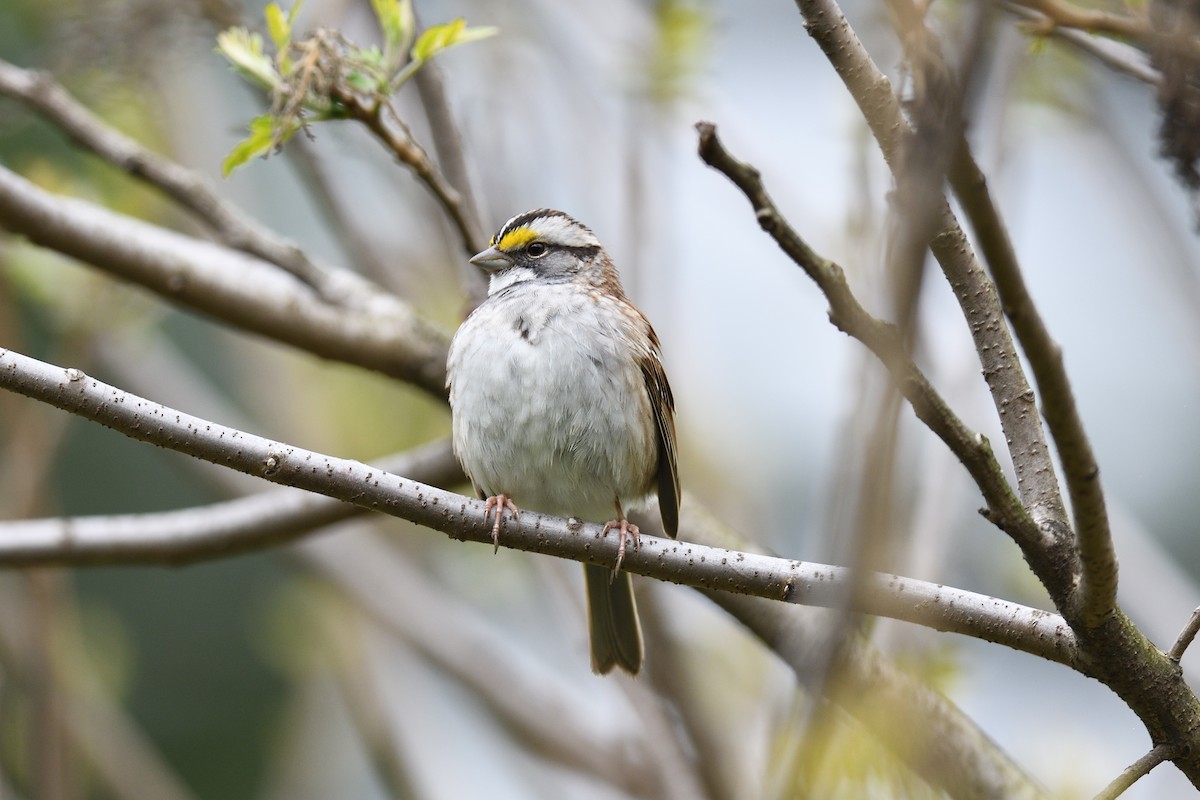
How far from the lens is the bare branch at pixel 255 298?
15.5 ft

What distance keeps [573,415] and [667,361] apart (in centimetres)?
199

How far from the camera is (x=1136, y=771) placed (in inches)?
109

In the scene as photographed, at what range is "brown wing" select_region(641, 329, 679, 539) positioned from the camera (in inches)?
185

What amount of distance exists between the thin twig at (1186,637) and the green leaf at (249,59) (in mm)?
2948

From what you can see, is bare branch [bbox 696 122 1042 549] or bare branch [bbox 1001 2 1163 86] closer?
bare branch [bbox 696 122 1042 549]

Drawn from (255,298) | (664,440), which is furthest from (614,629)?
(255,298)

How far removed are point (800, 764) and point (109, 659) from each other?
6796 millimetres

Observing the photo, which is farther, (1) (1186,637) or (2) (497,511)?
(2) (497,511)

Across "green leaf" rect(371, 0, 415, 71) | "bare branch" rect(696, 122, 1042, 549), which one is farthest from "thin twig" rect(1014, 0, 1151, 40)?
"green leaf" rect(371, 0, 415, 71)

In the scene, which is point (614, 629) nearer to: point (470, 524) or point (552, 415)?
point (552, 415)

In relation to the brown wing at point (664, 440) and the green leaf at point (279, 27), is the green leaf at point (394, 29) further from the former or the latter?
the brown wing at point (664, 440)

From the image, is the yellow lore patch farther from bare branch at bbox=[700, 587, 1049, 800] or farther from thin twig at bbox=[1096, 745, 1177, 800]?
thin twig at bbox=[1096, 745, 1177, 800]

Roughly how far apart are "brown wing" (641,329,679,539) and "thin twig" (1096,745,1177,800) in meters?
2.06

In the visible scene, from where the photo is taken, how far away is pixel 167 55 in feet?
18.7
